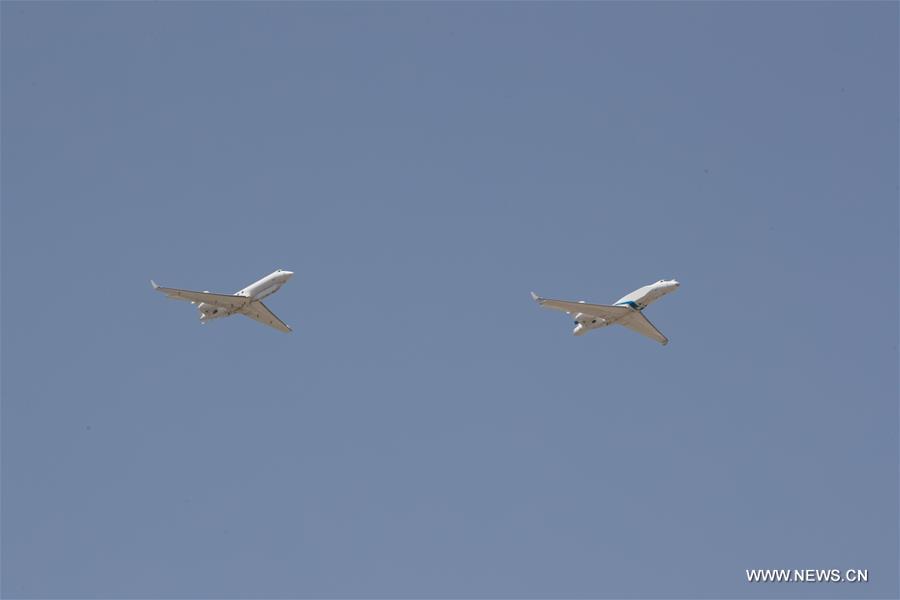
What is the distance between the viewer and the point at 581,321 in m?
119

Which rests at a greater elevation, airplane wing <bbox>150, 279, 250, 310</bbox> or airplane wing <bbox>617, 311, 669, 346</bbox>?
airplane wing <bbox>617, 311, 669, 346</bbox>

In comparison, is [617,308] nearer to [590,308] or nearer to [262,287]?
[590,308]

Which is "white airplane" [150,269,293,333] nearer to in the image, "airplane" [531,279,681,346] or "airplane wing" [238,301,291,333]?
"airplane wing" [238,301,291,333]

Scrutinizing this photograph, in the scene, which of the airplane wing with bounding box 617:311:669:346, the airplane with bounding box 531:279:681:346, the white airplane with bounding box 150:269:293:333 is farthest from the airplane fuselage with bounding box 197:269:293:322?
the airplane wing with bounding box 617:311:669:346

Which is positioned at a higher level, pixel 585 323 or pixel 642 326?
pixel 642 326

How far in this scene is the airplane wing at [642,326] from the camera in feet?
393

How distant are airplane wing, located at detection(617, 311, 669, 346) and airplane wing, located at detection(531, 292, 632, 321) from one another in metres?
0.96

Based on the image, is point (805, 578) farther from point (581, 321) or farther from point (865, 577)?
point (581, 321)

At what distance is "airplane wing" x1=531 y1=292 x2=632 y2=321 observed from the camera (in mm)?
115625

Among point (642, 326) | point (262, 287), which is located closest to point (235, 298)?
point (262, 287)

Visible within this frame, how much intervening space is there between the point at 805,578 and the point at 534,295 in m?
33.1

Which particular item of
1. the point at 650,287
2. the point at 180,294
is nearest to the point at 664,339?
the point at 650,287

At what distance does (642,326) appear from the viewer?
122 m

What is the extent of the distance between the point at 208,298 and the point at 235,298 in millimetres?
2540
